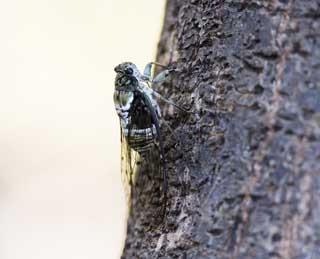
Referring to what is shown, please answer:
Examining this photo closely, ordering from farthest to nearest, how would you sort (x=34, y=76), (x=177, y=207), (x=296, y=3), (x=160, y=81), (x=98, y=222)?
(x=34, y=76), (x=98, y=222), (x=160, y=81), (x=177, y=207), (x=296, y=3)

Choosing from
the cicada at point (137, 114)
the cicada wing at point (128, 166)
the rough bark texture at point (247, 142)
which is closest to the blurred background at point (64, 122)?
the cicada wing at point (128, 166)

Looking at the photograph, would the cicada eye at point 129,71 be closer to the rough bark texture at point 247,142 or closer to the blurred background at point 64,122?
the rough bark texture at point 247,142

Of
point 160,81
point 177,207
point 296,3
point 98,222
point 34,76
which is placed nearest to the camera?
point 296,3

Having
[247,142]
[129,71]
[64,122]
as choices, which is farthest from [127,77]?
[64,122]

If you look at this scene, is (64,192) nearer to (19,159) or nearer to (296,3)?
A: (19,159)

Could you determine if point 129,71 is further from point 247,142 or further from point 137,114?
point 247,142

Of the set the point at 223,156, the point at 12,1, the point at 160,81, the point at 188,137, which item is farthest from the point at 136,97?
the point at 12,1
